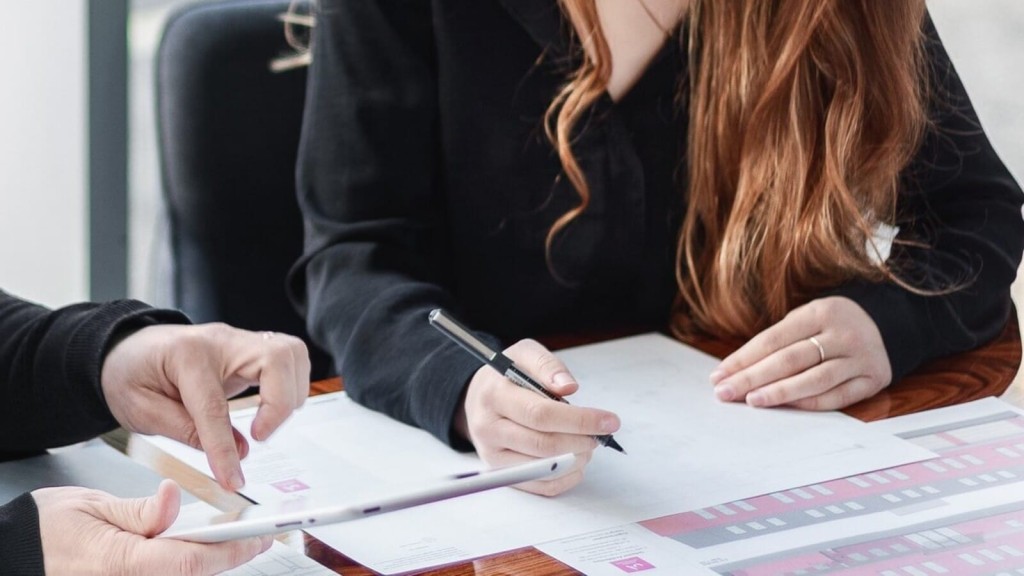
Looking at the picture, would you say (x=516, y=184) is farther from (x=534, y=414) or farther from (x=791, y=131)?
(x=534, y=414)

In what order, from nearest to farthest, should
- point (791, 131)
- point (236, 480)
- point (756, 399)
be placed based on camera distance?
point (236, 480) → point (756, 399) → point (791, 131)

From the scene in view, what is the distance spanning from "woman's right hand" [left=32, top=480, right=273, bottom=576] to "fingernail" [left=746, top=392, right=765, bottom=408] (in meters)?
0.43

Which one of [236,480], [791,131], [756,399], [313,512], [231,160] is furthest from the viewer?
[231,160]

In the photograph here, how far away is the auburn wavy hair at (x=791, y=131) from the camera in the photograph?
1.17 meters

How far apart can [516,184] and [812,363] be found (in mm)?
342

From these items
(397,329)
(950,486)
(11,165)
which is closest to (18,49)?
(11,165)

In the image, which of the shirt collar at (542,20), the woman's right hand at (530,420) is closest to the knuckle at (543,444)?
the woman's right hand at (530,420)

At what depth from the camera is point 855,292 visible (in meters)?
1.13

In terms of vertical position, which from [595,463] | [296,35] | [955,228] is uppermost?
[296,35]

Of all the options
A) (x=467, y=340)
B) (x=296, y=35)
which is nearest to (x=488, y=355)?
(x=467, y=340)

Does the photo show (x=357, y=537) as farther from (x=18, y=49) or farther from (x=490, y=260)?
(x=18, y=49)

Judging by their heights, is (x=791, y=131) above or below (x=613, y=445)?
above

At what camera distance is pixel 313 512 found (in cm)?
69

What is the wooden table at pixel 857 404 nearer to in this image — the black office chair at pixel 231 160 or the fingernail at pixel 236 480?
the fingernail at pixel 236 480
